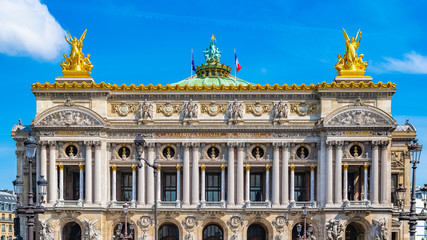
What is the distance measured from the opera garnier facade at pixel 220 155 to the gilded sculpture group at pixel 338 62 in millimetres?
237

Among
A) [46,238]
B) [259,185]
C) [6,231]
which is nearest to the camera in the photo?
[46,238]

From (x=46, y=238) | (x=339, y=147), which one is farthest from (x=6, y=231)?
(x=339, y=147)

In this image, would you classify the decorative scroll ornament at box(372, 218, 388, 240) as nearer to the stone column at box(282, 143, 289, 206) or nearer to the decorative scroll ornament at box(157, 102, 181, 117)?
the stone column at box(282, 143, 289, 206)

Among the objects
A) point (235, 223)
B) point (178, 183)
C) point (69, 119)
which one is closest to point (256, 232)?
point (235, 223)

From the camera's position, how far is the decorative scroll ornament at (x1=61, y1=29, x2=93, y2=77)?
64.9 metres

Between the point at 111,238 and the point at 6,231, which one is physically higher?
the point at 111,238

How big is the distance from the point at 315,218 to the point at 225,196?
963 cm

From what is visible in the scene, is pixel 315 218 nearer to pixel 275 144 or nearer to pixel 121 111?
pixel 275 144

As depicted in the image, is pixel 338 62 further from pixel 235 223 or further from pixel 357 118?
pixel 235 223

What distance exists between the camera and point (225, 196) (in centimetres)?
6394

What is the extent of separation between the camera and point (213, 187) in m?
65.7

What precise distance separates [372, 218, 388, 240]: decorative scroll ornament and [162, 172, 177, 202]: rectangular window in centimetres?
2123

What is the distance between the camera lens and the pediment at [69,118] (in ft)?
204

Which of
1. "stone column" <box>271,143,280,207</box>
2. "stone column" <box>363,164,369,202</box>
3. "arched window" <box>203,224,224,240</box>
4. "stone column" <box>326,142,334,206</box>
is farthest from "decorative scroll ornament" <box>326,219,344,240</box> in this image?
"arched window" <box>203,224,224,240</box>
